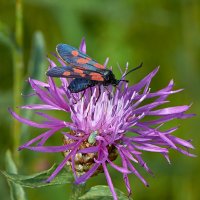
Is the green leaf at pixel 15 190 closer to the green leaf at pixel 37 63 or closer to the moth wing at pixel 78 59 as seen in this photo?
the moth wing at pixel 78 59

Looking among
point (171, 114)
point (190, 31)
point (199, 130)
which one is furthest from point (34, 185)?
point (190, 31)

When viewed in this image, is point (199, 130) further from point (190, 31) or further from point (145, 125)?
point (145, 125)

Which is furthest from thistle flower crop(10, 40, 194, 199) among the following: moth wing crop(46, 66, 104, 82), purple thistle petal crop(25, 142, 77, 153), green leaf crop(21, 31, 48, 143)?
green leaf crop(21, 31, 48, 143)

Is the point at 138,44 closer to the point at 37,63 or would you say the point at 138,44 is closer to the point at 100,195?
the point at 37,63

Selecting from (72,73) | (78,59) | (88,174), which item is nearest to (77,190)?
(88,174)

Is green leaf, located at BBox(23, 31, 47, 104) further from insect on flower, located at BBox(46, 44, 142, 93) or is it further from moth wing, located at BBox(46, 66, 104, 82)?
moth wing, located at BBox(46, 66, 104, 82)

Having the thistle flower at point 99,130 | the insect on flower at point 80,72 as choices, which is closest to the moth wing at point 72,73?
the insect on flower at point 80,72
